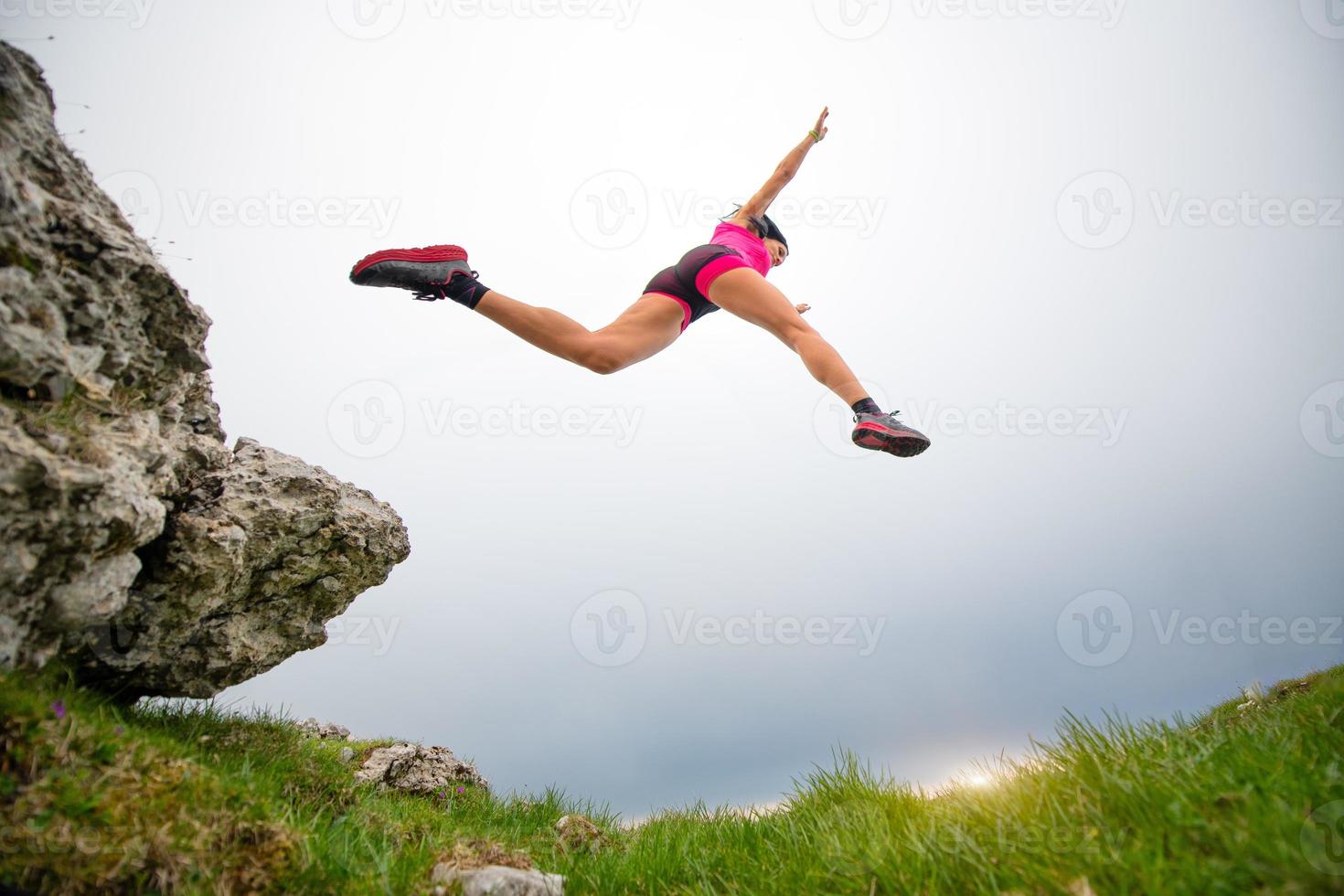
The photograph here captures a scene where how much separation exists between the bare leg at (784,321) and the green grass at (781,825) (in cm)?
248

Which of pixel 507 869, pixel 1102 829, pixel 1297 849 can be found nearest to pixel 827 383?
pixel 1102 829

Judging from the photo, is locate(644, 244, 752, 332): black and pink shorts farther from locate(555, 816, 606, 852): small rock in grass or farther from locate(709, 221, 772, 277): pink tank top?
locate(555, 816, 606, 852): small rock in grass

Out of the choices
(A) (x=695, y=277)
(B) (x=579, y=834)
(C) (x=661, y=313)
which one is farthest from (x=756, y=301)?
(B) (x=579, y=834)

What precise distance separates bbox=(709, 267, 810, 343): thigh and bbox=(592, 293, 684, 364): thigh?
1.40 feet

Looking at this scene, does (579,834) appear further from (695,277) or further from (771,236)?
(771,236)

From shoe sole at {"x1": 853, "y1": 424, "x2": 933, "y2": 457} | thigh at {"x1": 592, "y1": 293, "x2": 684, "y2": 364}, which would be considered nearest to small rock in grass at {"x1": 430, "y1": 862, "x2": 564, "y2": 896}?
shoe sole at {"x1": 853, "y1": 424, "x2": 933, "y2": 457}

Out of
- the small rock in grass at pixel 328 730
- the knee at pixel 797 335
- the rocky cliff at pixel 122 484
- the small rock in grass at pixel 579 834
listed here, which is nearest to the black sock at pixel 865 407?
the knee at pixel 797 335

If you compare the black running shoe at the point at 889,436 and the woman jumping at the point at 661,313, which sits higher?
the woman jumping at the point at 661,313

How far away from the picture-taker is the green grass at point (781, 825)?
1.96 meters

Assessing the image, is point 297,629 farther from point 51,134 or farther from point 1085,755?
point 1085,755

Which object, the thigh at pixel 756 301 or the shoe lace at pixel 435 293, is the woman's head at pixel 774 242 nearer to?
the thigh at pixel 756 301

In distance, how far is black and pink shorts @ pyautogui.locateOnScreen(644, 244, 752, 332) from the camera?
16.0ft

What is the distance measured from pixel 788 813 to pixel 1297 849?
2740 mm

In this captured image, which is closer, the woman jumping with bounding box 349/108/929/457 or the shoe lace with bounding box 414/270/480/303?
the woman jumping with bounding box 349/108/929/457
